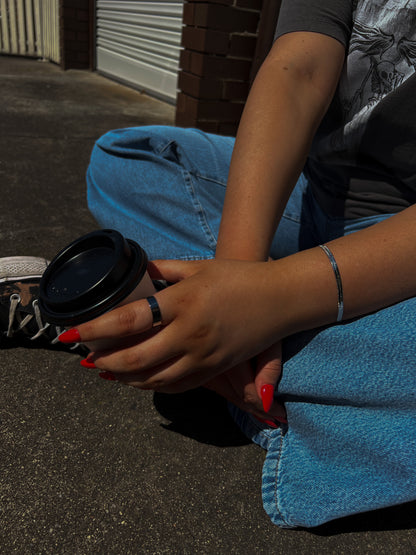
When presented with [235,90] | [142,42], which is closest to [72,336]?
[235,90]

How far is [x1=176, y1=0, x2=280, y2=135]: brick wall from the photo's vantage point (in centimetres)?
332

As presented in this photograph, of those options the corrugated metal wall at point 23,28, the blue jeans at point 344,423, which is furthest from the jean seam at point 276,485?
the corrugated metal wall at point 23,28

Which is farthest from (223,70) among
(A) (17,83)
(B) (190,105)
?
(A) (17,83)

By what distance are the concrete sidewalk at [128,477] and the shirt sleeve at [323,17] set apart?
3.51 feet

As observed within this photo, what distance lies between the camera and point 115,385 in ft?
4.31

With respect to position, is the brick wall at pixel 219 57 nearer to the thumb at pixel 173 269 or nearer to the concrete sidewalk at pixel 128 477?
the concrete sidewalk at pixel 128 477

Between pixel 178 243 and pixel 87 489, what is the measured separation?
2.42 feet

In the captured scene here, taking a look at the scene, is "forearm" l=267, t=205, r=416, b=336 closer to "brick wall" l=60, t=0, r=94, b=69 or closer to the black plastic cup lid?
the black plastic cup lid

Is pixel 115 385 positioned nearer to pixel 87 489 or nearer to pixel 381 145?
pixel 87 489

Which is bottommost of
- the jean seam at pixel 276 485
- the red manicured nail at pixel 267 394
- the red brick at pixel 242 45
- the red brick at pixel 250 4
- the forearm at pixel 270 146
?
the jean seam at pixel 276 485

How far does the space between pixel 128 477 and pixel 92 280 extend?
1.74 ft

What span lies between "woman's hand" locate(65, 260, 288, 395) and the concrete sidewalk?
322 mm

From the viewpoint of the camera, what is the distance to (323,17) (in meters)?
1.10

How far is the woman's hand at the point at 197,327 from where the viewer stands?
0.79 meters
